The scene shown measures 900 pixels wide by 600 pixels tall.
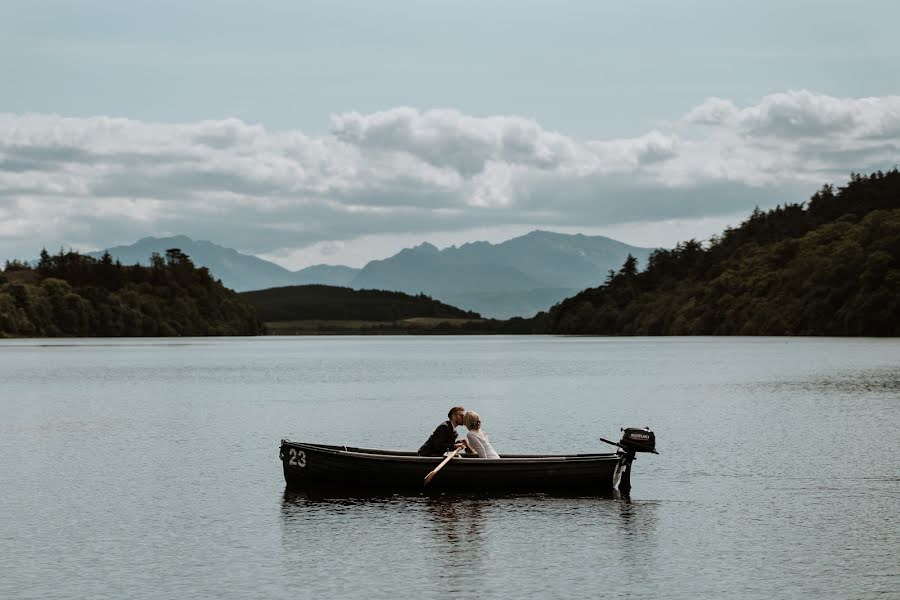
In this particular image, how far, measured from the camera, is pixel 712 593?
2483cm

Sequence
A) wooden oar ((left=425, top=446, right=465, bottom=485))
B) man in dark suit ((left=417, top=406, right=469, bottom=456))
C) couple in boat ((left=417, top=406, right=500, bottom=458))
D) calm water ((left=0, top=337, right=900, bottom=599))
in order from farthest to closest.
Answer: man in dark suit ((left=417, top=406, right=469, bottom=456)), couple in boat ((left=417, top=406, right=500, bottom=458)), wooden oar ((left=425, top=446, right=465, bottom=485)), calm water ((left=0, top=337, right=900, bottom=599))

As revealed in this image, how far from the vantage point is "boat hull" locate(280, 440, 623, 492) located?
122ft

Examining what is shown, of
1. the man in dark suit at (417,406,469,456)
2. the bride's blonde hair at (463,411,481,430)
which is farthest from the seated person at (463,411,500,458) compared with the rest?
the man in dark suit at (417,406,469,456)

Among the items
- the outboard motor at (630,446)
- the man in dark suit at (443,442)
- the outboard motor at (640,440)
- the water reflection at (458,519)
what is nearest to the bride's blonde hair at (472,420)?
the man in dark suit at (443,442)

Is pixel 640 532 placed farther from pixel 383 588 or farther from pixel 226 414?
pixel 226 414

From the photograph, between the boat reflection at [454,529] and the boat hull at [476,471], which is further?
the boat hull at [476,471]

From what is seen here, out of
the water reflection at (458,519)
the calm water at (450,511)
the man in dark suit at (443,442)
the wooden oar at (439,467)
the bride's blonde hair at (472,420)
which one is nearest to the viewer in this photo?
the calm water at (450,511)

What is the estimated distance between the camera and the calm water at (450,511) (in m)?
26.1

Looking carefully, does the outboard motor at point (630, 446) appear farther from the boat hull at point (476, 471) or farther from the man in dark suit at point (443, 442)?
the man in dark suit at point (443, 442)

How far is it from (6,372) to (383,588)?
11537 centimetres

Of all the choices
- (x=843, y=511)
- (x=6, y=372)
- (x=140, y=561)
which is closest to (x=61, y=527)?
(x=140, y=561)

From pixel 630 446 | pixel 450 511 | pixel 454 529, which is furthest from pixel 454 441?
pixel 454 529

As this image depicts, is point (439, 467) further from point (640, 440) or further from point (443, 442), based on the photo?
point (640, 440)

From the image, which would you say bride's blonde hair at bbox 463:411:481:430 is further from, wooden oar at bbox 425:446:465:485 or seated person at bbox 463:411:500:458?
wooden oar at bbox 425:446:465:485
